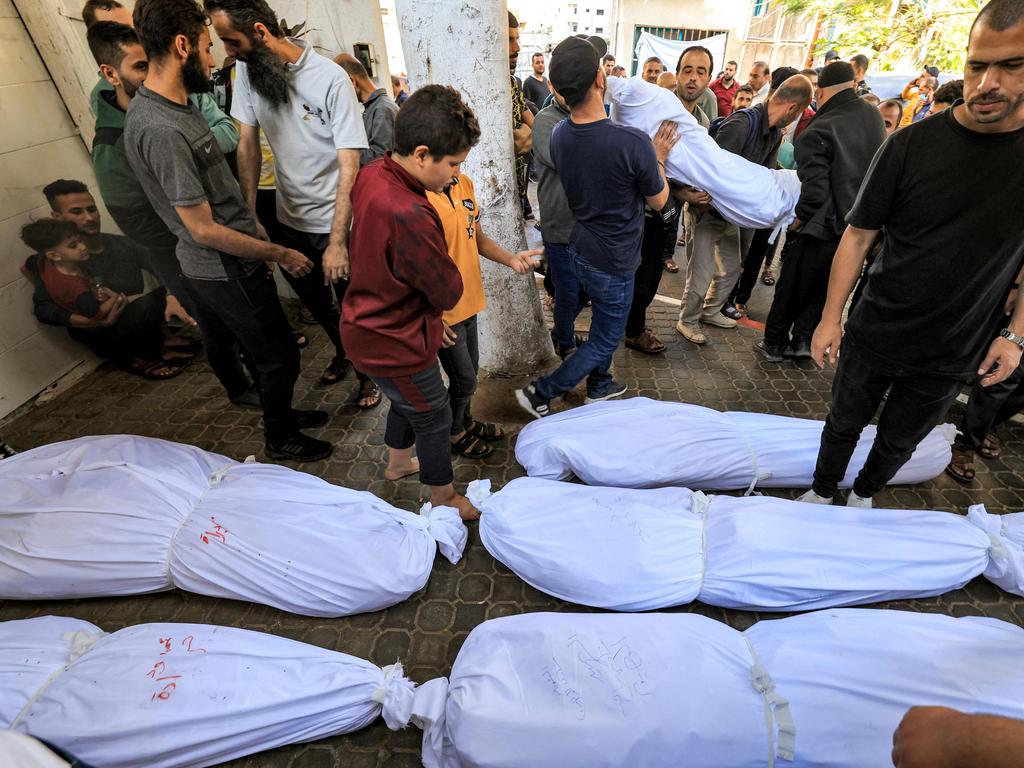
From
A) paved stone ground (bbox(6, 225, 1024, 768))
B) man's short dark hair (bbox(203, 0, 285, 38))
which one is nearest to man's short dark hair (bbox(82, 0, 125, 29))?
man's short dark hair (bbox(203, 0, 285, 38))

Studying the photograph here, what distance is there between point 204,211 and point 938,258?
8.60 ft

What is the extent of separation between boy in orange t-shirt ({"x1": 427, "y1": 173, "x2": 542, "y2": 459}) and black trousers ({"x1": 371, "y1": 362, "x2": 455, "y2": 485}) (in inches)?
9.6

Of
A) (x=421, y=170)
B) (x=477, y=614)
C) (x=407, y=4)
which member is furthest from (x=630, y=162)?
(x=477, y=614)

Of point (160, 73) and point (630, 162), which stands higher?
point (160, 73)

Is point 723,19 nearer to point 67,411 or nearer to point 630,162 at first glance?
point 630,162

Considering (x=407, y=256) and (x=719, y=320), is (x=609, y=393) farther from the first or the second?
(x=407, y=256)

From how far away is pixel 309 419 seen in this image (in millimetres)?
3080

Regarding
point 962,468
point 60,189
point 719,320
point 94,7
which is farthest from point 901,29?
point 60,189

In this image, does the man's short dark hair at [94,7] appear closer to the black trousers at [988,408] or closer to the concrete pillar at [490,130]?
the concrete pillar at [490,130]

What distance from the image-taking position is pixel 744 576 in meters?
1.85

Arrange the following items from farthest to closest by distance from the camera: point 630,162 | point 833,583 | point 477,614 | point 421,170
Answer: point 630,162 < point 477,614 < point 833,583 < point 421,170

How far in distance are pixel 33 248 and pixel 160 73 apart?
2.41 m

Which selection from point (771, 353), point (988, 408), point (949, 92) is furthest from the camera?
point (771, 353)

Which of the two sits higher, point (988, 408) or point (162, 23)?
point (162, 23)
